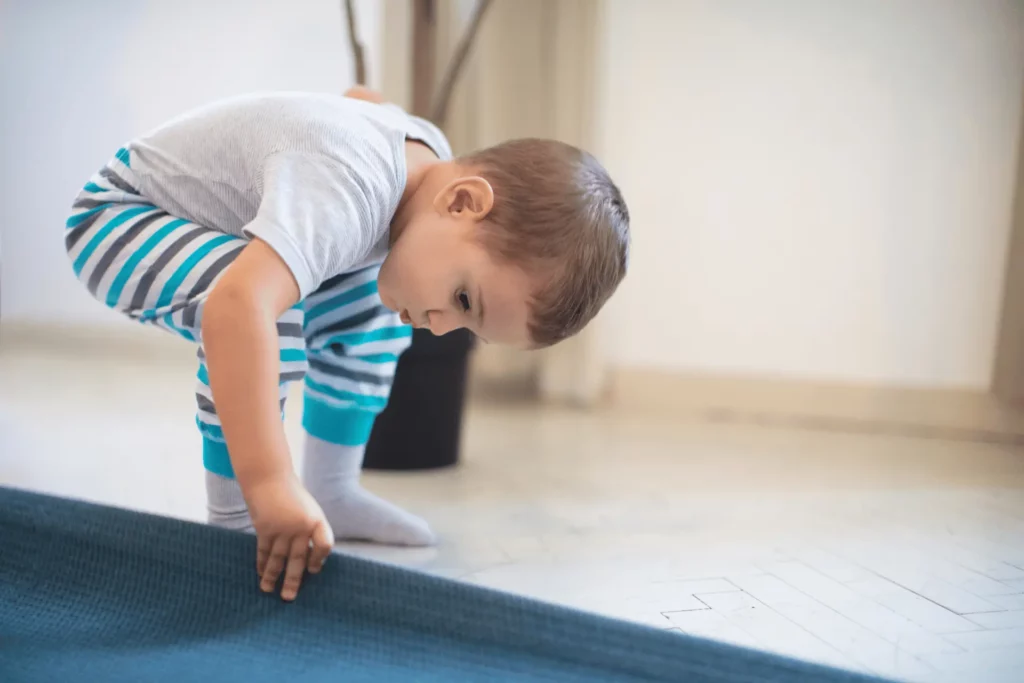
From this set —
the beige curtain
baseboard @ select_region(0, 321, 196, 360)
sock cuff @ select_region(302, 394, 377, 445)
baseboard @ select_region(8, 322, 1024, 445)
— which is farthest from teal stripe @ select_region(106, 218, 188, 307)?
baseboard @ select_region(0, 321, 196, 360)

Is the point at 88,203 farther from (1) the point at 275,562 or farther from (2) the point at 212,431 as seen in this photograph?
(1) the point at 275,562

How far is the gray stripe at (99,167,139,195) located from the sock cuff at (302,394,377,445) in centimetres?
29

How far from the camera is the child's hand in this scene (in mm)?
643

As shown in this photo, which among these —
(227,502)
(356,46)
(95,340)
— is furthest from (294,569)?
(95,340)

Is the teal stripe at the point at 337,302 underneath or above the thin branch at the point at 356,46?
underneath

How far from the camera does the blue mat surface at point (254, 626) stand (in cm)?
59

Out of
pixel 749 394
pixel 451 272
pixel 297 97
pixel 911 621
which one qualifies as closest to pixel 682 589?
pixel 911 621

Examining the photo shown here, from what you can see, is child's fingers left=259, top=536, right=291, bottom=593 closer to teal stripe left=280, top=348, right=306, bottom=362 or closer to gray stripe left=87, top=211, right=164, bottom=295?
teal stripe left=280, top=348, right=306, bottom=362

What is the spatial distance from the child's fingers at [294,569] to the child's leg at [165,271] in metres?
0.18

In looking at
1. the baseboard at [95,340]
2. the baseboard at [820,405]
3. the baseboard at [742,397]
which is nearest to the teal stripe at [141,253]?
the baseboard at [742,397]

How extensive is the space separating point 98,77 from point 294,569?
1666 millimetres

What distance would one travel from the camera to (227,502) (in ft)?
2.71

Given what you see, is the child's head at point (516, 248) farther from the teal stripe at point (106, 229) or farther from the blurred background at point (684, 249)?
the blurred background at point (684, 249)

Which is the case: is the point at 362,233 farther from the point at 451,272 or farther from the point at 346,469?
the point at 346,469
